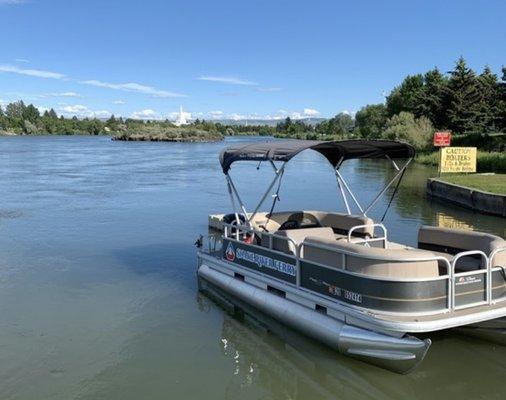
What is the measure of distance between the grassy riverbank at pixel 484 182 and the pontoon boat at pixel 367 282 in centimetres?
1471

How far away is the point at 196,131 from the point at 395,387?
131561mm

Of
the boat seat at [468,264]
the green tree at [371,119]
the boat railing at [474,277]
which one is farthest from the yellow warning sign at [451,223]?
the green tree at [371,119]

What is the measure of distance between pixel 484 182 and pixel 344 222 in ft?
57.8

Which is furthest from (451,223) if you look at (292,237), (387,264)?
(387,264)

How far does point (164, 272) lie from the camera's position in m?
13.1

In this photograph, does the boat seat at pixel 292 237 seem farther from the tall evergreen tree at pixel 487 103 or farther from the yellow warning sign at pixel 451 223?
the tall evergreen tree at pixel 487 103

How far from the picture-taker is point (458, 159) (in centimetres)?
3216

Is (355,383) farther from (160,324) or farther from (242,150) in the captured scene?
(242,150)

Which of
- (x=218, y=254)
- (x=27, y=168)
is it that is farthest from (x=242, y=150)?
(x=27, y=168)

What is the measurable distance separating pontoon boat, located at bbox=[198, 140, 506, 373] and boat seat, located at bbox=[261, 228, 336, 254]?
0.06ft

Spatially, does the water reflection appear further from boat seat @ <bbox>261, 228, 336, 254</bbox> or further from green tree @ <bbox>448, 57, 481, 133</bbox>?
green tree @ <bbox>448, 57, 481, 133</bbox>

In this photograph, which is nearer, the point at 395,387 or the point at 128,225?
the point at 395,387

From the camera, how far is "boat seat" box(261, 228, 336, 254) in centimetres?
916

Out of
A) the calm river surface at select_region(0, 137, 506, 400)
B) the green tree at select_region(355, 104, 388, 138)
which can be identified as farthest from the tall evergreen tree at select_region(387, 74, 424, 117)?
the calm river surface at select_region(0, 137, 506, 400)
